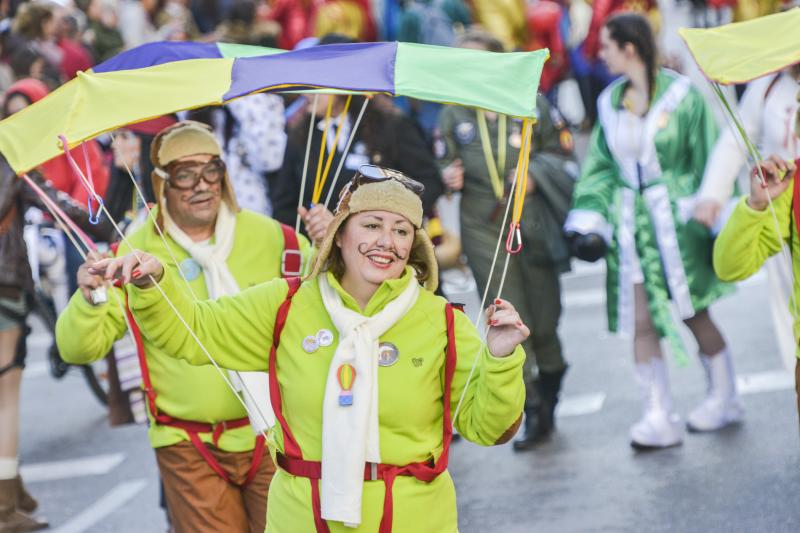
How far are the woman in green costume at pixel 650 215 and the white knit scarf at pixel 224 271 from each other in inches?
108

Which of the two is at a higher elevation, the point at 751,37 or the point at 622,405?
the point at 751,37

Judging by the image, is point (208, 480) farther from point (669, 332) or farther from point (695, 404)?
point (695, 404)

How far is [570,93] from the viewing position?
21.7 meters

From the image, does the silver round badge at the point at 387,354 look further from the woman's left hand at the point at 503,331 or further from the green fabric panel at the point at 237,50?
the green fabric panel at the point at 237,50

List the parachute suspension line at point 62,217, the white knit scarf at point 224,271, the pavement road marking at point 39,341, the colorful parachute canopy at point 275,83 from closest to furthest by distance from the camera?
the colorful parachute canopy at point 275,83
the parachute suspension line at point 62,217
the white knit scarf at point 224,271
the pavement road marking at point 39,341

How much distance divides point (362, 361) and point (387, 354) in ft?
0.39

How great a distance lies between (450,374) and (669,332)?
393cm

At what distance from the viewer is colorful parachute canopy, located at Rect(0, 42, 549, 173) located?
15.6 feet

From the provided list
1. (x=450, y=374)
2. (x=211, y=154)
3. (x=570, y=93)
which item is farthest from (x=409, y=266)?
(x=570, y=93)

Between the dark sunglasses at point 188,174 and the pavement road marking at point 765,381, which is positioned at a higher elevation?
the dark sunglasses at point 188,174

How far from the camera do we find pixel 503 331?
15.0 ft

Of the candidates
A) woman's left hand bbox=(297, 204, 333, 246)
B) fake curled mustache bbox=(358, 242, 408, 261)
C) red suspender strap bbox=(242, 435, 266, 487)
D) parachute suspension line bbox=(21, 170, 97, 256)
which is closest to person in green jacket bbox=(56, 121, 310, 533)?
red suspender strap bbox=(242, 435, 266, 487)

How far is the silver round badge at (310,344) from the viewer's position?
15.7ft

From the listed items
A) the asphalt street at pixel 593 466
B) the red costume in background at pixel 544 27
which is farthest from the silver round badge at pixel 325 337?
the red costume in background at pixel 544 27
